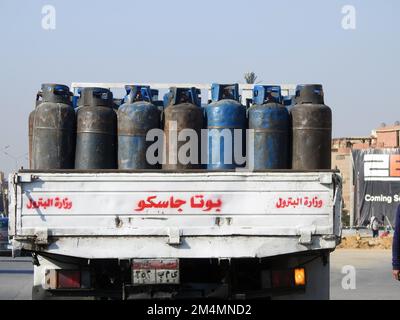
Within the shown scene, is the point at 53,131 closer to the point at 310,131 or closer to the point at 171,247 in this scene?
the point at 171,247

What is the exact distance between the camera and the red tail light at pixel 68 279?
9.41 metres

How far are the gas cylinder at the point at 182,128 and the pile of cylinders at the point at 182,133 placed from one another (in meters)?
0.01

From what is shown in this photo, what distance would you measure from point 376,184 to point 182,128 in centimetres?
4128

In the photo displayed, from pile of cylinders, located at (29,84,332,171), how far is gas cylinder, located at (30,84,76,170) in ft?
0.03

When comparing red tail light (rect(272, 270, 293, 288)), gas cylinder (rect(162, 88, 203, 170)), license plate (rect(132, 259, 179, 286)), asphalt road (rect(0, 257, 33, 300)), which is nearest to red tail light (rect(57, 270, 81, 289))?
license plate (rect(132, 259, 179, 286))

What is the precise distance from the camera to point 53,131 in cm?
983

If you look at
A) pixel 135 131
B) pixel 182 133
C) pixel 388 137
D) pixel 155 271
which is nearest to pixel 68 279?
pixel 155 271

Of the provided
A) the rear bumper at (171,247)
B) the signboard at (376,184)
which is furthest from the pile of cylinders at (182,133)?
the signboard at (376,184)

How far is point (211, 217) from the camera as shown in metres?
9.06

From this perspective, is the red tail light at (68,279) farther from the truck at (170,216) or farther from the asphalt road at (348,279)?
the asphalt road at (348,279)

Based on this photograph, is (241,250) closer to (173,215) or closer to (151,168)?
(173,215)

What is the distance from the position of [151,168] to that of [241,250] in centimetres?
148
